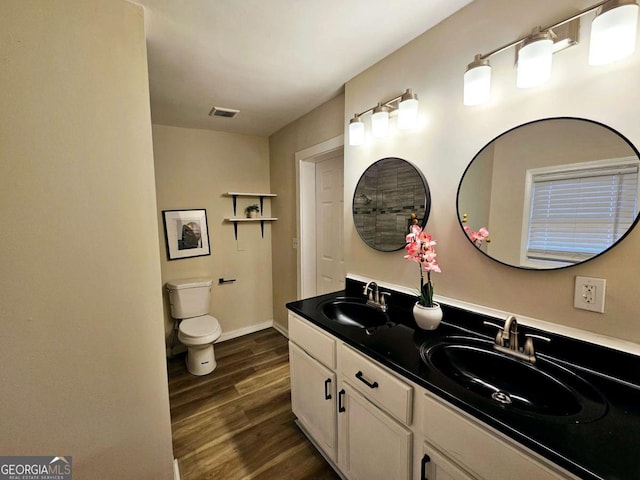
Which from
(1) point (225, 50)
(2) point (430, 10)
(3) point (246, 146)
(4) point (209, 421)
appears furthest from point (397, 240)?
(3) point (246, 146)

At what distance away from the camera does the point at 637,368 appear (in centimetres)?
85

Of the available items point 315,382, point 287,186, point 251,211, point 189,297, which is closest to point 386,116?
point 287,186

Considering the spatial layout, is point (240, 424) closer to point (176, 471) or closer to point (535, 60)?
point (176, 471)

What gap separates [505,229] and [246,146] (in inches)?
108

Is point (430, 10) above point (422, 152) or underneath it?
above

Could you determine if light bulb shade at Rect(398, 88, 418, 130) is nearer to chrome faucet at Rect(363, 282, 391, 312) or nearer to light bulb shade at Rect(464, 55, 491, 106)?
light bulb shade at Rect(464, 55, 491, 106)

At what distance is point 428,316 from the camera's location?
1.26 meters

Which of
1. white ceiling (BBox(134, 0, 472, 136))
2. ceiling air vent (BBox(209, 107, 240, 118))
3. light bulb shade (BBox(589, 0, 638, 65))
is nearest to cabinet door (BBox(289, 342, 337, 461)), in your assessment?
light bulb shade (BBox(589, 0, 638, 65))

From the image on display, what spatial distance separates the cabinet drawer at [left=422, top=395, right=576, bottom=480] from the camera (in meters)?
0.67

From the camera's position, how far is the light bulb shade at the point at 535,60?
36.9 inches

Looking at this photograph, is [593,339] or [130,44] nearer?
[593,339]

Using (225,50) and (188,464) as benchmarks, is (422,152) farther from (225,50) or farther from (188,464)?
(188,464)

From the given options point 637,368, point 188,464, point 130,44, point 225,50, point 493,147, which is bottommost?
point 188,464

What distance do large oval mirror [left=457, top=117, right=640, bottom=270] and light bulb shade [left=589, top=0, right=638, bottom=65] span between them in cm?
20
